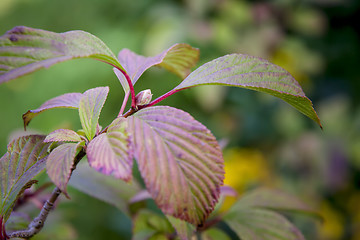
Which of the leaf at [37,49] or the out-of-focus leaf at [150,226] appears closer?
the leaf at [37,49]

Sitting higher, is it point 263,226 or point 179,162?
point 179,162

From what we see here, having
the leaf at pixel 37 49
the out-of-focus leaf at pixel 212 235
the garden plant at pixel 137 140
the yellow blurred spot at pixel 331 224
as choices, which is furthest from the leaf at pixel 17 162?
the yellow blurred spot at pixel 331 224

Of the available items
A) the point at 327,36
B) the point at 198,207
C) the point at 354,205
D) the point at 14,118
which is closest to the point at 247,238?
the point at 198,207

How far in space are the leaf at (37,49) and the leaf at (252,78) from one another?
101 millimetres

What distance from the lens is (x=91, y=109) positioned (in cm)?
39

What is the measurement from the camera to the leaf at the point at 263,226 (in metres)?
0.49

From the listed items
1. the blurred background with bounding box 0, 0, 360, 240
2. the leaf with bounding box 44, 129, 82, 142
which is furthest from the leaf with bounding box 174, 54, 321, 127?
the blurred background with bounding box 0, 0, 360, 240

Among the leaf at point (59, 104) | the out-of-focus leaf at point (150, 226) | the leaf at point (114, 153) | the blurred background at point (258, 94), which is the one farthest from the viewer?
the blurred background at point (258, 94)

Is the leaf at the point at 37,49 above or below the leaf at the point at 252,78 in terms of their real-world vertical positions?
above

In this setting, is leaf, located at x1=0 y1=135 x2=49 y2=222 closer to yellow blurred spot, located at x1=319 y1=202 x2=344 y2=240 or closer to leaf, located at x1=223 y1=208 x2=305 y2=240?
leaf, located at x1=223 y1=208 x2=305 y2=240

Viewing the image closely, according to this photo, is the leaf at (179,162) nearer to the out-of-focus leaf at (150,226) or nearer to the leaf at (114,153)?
the leaf at (114,153)

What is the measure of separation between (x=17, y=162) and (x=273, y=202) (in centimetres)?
36

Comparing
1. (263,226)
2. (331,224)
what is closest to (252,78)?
(263,226)

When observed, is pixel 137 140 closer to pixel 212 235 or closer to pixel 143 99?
pixel 143 99
